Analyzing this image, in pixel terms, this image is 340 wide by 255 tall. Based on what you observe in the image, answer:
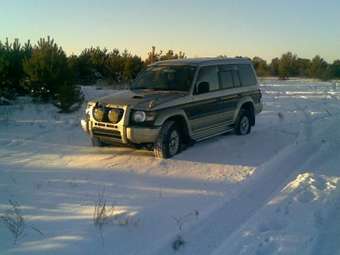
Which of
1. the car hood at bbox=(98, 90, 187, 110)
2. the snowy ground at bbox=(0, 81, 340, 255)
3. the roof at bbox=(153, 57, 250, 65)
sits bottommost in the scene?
the snowy ground at bbox=(0, 81, 340, 255)

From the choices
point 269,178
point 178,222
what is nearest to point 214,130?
point 269,178

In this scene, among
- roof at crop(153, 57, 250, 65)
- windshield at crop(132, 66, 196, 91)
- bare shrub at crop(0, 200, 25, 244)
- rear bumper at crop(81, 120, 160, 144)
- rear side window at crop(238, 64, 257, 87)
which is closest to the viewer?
bare shrub at crop(0, 200, 25, 244)

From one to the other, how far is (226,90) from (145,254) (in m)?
6.64

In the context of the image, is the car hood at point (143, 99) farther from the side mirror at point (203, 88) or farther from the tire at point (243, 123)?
the tire at point (243, 123)

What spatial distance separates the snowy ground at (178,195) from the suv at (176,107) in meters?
0.39

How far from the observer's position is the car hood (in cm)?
853

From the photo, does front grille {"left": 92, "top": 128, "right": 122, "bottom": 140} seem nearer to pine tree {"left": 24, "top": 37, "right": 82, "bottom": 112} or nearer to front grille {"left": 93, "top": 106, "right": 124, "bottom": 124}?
front grille {"left": 93, "top": 106, "right": 124, "bottom": 124}

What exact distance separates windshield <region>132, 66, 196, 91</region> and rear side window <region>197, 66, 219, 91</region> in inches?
8.5

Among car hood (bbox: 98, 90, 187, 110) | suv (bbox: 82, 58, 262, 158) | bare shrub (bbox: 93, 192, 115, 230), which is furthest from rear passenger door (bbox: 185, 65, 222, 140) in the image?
bare shrub (bbox: 93, 192, 115, 230)

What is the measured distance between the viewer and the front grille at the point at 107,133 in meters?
8.63

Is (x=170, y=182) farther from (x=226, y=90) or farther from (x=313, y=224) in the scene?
(x=226, y=90)

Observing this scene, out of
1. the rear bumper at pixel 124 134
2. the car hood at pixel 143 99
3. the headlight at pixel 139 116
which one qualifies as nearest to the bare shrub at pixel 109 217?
the rear bumper at pixel 124 134

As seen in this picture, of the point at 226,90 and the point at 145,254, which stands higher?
the point at 226,90

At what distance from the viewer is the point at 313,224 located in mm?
5516
